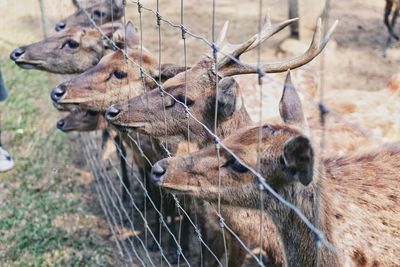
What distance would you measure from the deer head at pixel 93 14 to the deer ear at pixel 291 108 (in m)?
2.88

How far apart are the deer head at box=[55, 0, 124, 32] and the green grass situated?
129 centimetres

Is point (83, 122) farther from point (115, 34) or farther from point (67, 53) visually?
A: point (115, 34)

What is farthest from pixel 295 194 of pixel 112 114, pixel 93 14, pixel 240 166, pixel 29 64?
pixel 93 14

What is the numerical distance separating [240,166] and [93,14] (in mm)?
3560

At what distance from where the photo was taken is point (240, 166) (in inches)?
111

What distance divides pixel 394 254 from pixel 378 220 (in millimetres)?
182

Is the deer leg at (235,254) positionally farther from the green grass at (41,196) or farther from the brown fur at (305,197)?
the green grass at (41,196)

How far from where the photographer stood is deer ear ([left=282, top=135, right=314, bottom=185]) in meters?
2.36

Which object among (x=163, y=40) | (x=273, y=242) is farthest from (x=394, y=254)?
(x=163, y=40)

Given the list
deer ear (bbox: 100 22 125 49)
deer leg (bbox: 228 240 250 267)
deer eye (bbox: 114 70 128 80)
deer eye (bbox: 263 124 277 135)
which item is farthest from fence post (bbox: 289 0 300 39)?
deer eye (bbox: 263 124 277 135)

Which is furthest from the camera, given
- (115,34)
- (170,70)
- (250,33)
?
(250,33)

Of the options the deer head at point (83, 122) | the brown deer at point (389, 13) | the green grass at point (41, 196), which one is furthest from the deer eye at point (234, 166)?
the brown deer at point (389, 13)

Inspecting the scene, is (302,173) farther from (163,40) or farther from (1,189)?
(163,40)

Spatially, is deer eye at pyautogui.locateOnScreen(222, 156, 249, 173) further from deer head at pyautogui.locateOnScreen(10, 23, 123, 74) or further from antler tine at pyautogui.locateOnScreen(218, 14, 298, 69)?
deer head at pyautogui.locateOnScreen(10, 23, 123, 74)
